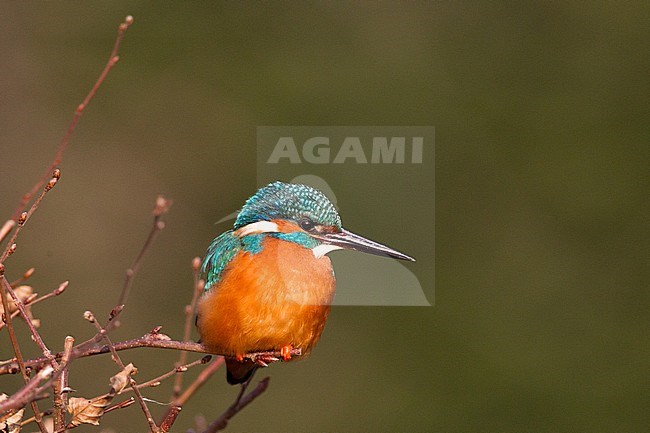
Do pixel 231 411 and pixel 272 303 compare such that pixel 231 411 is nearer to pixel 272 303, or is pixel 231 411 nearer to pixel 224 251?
pixel 272 303

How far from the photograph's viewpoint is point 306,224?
56.8 inches

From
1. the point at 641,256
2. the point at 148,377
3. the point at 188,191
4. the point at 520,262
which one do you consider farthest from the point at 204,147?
the point at 641,256

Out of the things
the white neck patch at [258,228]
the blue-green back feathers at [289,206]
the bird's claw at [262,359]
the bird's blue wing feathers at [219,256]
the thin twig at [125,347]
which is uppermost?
the blue-green back feathers at [289,206]

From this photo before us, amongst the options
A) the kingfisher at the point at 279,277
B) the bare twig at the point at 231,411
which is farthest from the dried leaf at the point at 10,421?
the kingfisher at the point at 279,277

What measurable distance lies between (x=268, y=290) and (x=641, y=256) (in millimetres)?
2425

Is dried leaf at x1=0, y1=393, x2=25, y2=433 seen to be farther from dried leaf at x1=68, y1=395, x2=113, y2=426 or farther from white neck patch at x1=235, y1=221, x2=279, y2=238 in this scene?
white neck patch at x1=235, y1=221, x2=279, y2=238

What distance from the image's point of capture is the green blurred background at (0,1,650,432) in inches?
128

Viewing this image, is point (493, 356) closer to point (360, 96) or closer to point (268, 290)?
point (360, 96)

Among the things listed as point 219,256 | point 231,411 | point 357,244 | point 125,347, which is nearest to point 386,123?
point 219,256

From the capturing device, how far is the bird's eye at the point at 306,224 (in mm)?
1440

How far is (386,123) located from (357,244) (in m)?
1.98

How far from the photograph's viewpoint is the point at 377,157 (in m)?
2.39

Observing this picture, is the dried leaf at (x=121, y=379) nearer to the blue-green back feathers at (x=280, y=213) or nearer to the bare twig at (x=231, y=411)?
the bare twig at (x=231, y=411)

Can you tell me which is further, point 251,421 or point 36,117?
point 36,117
